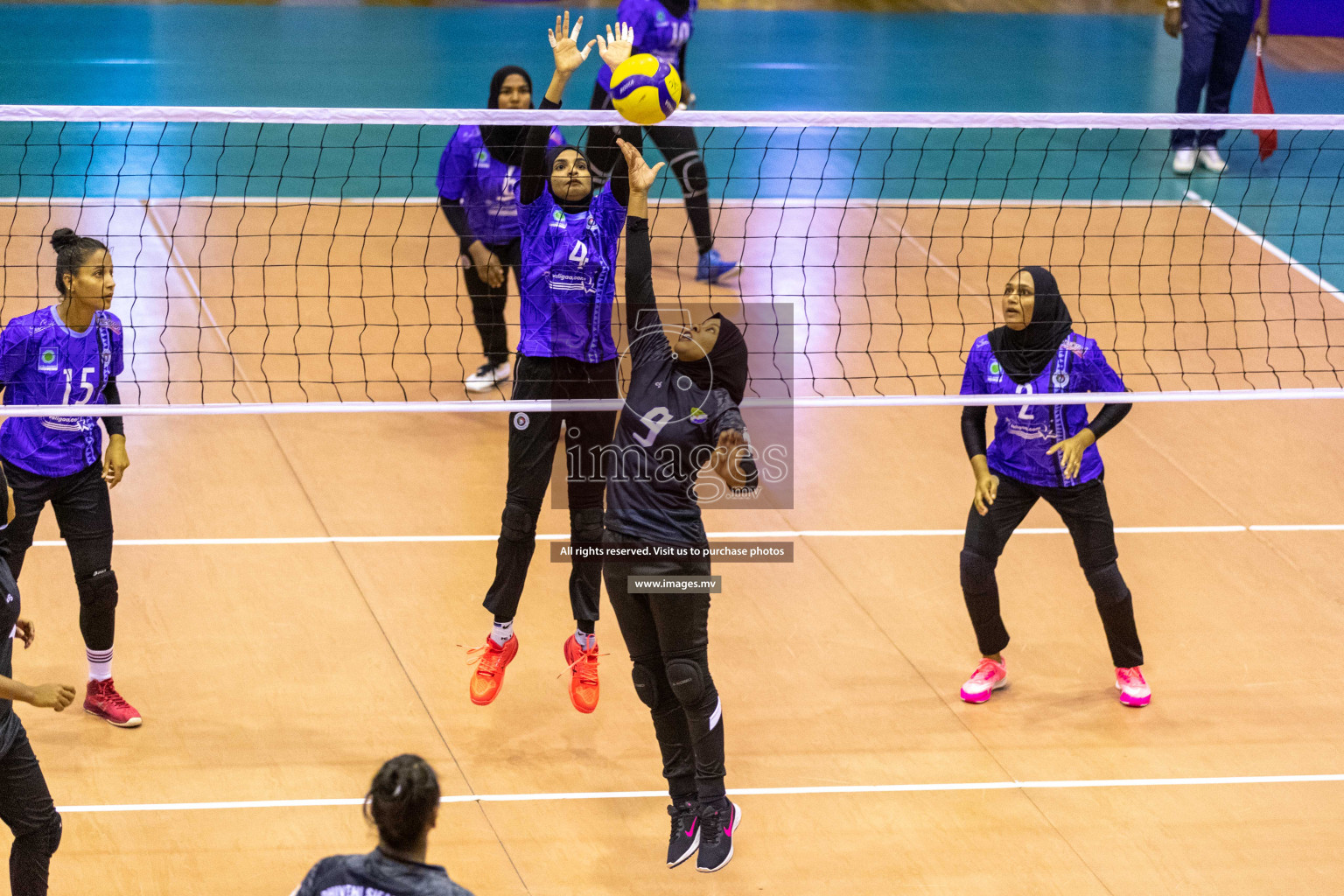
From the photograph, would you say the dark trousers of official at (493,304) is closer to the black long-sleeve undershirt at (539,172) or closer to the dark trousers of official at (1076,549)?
the black long-sleeve undershirt at (539,172)

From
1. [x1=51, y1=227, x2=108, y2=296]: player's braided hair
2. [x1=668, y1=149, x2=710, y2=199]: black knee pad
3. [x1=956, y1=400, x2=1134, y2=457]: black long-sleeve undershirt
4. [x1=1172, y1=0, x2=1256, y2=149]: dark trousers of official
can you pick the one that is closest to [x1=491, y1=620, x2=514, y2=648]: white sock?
[x1=956, y1=400, x2=1134, y2=457]: black long-sleeve undershirt

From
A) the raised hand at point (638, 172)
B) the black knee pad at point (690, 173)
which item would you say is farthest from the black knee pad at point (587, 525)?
the black knee pad at point (690, 173)

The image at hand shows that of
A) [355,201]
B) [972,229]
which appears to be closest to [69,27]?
[355,201]

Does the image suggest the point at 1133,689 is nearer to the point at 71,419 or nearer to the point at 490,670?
the point at 490,670

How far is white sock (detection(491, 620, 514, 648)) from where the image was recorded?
5965 millimetres

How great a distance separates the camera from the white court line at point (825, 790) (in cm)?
543

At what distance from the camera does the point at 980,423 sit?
5.97 m

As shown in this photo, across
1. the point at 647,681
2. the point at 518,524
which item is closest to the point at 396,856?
the point at 647,681

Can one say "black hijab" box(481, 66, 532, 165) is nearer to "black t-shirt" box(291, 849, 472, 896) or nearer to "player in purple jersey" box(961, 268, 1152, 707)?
"player in purple jersey" box(961, 268, 1152, 707)

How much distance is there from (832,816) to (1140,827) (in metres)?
1.16

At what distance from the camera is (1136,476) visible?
8.24 m

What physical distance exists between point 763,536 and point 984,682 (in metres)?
1.71

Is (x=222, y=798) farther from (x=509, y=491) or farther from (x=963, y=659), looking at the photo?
(x=963, y=659)

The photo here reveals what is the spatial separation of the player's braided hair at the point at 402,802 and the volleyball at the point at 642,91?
2.81 meters
